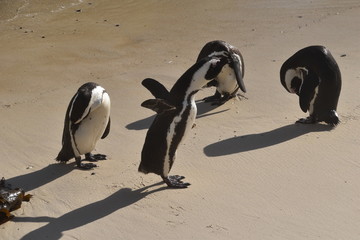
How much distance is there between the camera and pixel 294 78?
22.0ft

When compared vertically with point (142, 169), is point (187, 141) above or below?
below

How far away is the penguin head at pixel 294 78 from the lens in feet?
21.8

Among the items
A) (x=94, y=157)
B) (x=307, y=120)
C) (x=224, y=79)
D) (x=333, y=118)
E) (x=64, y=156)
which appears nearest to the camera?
(x=64, y=156)

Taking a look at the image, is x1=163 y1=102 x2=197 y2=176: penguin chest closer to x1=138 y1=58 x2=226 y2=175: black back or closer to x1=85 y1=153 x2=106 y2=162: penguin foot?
x1=138 y1=58 x2=226 y2=175: black back

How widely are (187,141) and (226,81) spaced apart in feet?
3.78

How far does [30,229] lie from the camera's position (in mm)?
4871

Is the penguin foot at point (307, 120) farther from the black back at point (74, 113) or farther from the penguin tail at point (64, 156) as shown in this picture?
the penguin tail at point (64, 156)

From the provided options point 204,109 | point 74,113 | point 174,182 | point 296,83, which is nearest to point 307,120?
point 296,83

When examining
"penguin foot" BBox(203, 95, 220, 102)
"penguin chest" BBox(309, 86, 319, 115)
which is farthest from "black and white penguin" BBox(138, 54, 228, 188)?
"penguin foot" BBox(203, 95, 220, 102)

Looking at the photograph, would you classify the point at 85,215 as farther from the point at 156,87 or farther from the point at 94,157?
the point at 156,87

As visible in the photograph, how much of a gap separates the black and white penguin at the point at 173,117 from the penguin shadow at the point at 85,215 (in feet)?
0.79

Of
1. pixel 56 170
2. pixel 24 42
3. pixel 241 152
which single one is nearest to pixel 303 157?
pixel 241 152

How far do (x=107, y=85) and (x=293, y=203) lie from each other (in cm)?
364

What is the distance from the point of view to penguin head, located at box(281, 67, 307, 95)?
21.8ft
